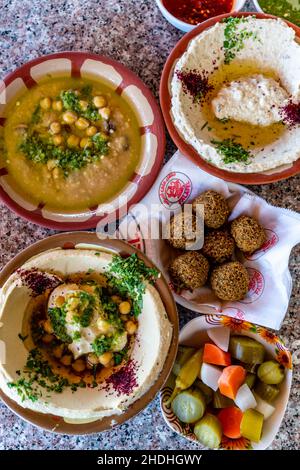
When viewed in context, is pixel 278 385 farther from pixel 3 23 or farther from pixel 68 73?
pixel 3 23

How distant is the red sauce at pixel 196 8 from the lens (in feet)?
6.52

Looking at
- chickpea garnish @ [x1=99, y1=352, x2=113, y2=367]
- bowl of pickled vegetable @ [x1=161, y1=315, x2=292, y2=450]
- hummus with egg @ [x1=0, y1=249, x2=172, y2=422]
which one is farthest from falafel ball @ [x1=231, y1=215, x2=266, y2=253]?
chickpea garnish @ [x1=99, y1=352, x2=113, y2=367]

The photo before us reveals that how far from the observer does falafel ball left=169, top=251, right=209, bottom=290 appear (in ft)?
6.12

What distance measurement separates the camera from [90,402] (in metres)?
1.71

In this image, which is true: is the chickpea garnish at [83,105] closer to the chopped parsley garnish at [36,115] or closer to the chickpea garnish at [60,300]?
the chopped parsley garnish at [36,115]

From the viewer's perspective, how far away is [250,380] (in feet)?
6.35

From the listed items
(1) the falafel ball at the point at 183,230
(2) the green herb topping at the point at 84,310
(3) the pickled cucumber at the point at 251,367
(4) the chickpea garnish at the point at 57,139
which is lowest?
(3) the pickled cucumber at the point at 251,367

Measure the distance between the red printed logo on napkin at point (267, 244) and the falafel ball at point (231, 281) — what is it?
101mm

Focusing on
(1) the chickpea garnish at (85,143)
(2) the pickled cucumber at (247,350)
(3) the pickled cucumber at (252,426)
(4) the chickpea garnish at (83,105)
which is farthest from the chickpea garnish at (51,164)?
(3) the pickled cucumber at (252,426)

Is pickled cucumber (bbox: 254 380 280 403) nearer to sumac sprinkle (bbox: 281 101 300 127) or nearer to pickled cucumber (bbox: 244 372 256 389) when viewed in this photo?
pickled cucumber (bbox: 244 372 256 389)

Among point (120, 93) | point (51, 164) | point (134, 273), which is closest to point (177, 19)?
point (120, 93)

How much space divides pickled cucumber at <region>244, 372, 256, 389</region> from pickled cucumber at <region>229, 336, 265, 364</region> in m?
0.06

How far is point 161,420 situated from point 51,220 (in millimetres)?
830

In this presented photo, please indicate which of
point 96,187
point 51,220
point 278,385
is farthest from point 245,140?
point 278,385
